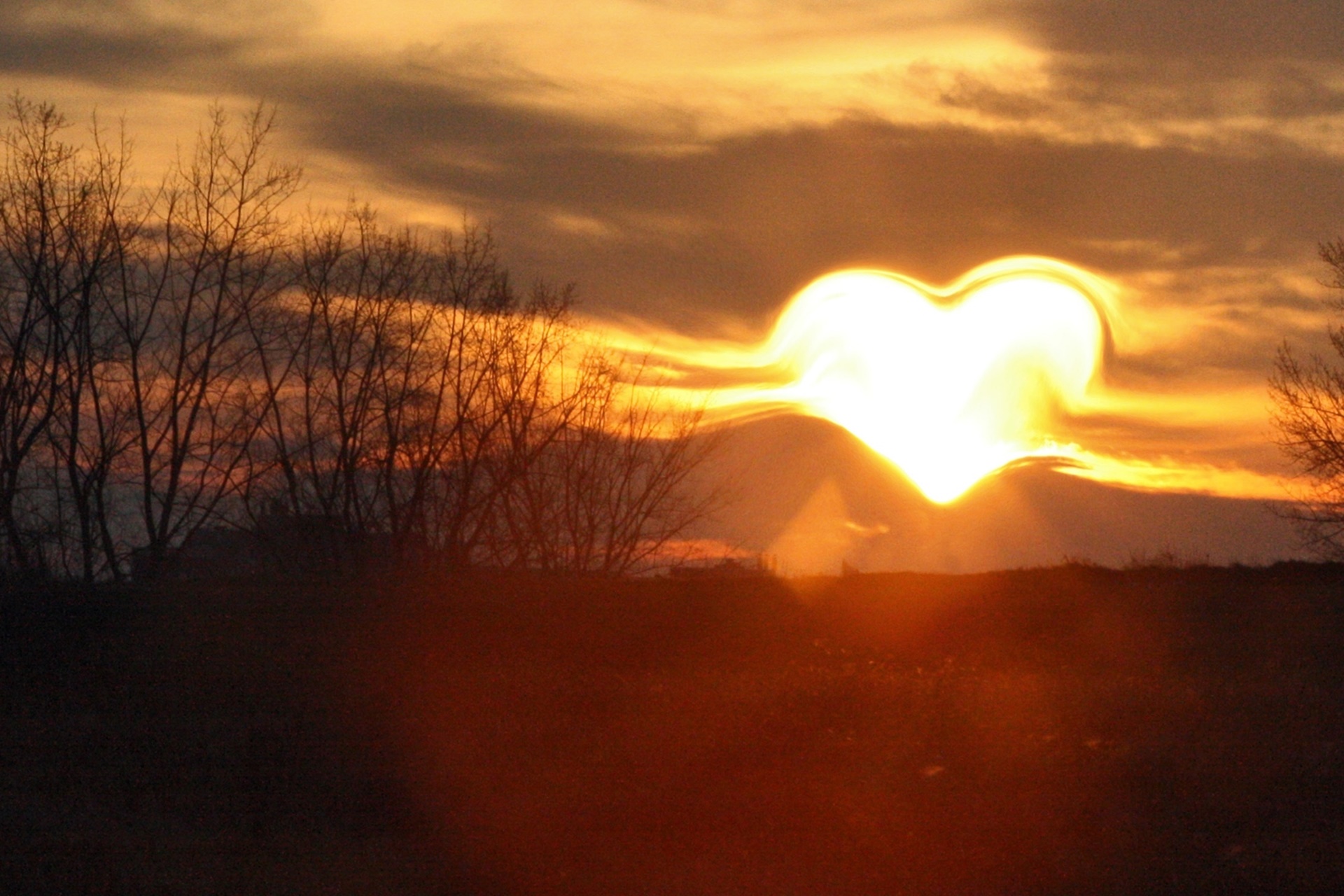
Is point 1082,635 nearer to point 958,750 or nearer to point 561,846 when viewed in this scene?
point 958,750

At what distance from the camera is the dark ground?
385 inches

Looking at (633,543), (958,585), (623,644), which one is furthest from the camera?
(633,543)

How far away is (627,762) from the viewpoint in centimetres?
1271

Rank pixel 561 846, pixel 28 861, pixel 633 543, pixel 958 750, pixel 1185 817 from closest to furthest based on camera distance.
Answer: pixel 28 861 < pixel 561 846 < pixel 1185 817 < pixel 958 750 < pixel 633 543

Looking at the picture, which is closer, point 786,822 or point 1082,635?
point 786,822

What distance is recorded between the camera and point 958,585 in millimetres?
28125

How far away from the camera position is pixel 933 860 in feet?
32.7

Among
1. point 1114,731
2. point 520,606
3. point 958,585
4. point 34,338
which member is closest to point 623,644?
point 520,606

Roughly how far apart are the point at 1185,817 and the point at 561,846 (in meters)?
5.29

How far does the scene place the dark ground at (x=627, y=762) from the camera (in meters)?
9.79

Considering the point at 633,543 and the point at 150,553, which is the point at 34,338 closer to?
the point at 150,553

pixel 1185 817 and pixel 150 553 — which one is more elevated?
pixel 150 553

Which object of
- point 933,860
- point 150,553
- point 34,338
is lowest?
point 933,860

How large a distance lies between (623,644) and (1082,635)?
8.94 metres
